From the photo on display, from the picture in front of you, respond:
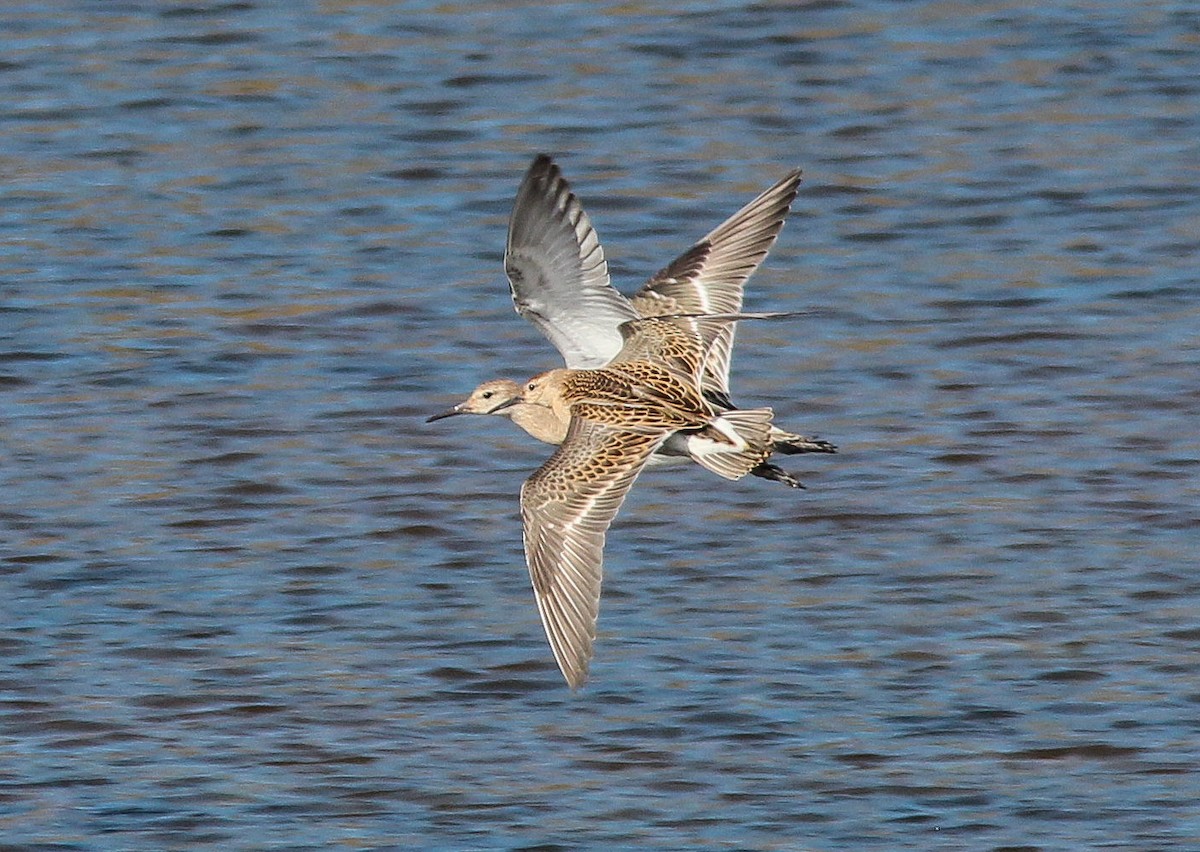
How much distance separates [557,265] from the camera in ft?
25.5

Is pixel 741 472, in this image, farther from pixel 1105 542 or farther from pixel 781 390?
pixel 781 390

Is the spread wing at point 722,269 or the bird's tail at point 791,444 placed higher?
the spread wing at point 722,269

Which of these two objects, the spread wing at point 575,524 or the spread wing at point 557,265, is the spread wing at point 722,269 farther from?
the spread wing at point 575,524

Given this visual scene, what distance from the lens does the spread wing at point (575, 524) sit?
704 centimetres

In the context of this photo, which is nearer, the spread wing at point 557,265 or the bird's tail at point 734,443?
the bird's tail at point 734,443

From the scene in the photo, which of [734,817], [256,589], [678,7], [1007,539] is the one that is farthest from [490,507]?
[678,7]

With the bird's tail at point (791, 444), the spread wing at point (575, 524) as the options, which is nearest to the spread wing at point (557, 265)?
the spread wing at point (575, 524)

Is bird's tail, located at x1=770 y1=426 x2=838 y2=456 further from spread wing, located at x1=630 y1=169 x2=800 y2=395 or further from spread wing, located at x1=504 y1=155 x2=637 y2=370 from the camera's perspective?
spread wing, located at x1=630 y1=169 x2=800 y2=395

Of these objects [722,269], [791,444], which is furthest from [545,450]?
[791,444]

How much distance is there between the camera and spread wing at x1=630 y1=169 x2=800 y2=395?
28.1 feet

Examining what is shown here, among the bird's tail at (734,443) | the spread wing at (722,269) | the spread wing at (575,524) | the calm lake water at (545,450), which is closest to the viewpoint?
the spread wing at (575,524)

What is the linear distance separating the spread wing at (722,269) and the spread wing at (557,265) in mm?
433

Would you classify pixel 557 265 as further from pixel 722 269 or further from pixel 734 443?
pixel 722 269

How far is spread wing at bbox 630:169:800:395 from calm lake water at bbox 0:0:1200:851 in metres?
1.18
